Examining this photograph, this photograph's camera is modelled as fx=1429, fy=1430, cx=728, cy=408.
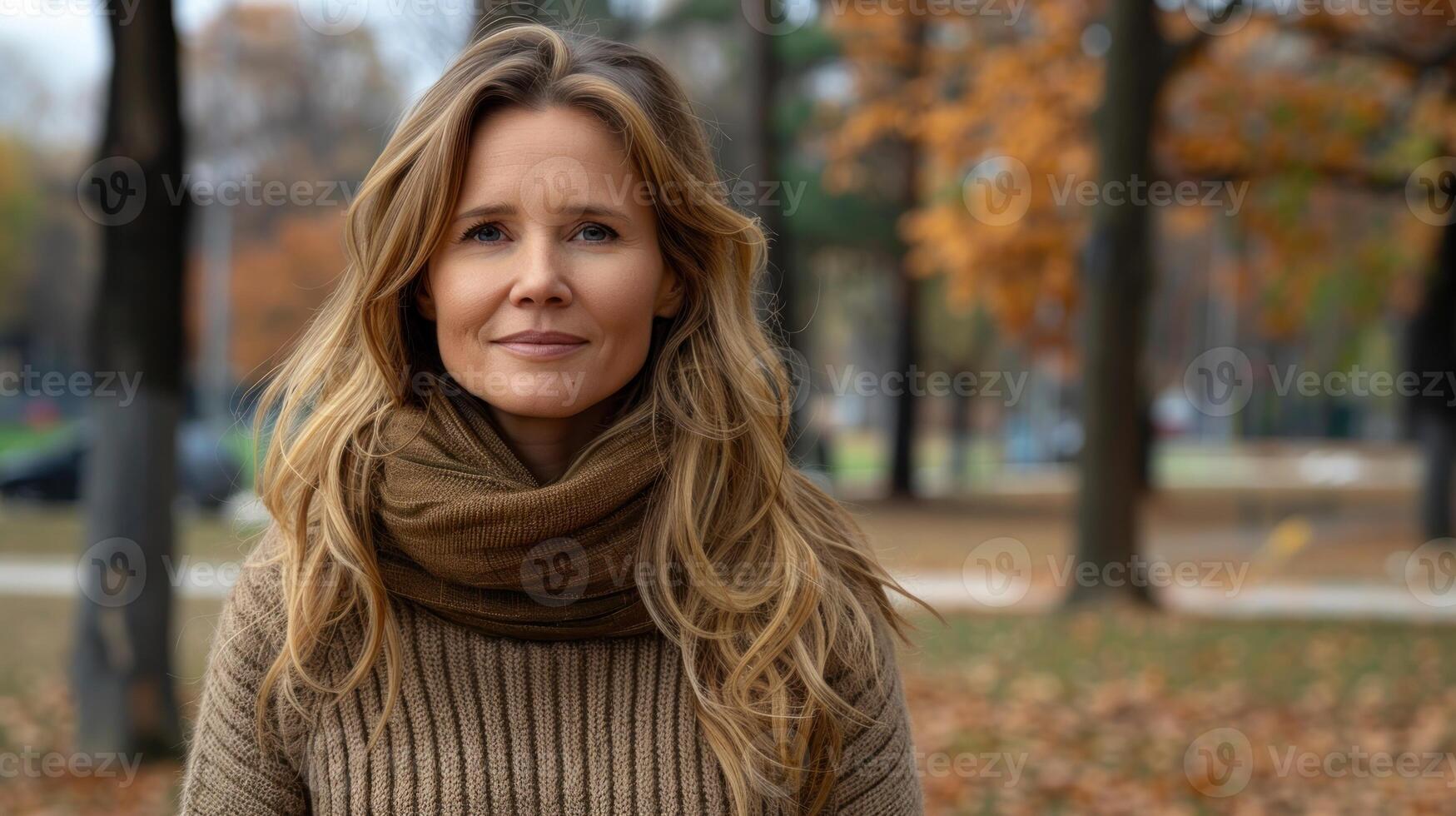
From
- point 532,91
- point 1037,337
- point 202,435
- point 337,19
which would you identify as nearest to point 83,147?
point 202,435

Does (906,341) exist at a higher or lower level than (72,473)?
higher

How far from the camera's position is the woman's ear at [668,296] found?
2.18m

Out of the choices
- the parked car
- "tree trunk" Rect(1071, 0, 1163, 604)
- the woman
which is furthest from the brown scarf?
the parked car

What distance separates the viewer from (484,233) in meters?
2.04

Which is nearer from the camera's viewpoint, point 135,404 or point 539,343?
point 539,343

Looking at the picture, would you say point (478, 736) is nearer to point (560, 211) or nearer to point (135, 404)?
point (560, 211)

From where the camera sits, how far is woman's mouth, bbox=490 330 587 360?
199cm

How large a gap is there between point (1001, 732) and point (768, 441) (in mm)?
5316

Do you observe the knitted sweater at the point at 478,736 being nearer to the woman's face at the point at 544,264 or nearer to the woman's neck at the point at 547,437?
the woman's neck at the point at 547,437

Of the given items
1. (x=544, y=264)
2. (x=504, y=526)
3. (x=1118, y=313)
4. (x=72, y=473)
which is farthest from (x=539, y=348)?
(x=72, y=473)

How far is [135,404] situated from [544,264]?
15.9ft

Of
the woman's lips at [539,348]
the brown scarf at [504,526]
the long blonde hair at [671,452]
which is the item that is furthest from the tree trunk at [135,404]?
the woman's lips at [539,348]

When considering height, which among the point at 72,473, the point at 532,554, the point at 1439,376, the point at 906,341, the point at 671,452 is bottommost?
the point at 72,473

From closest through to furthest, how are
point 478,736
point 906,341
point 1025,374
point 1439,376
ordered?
point 478,736, point 1439,376, point 906,341, point 1025,374
